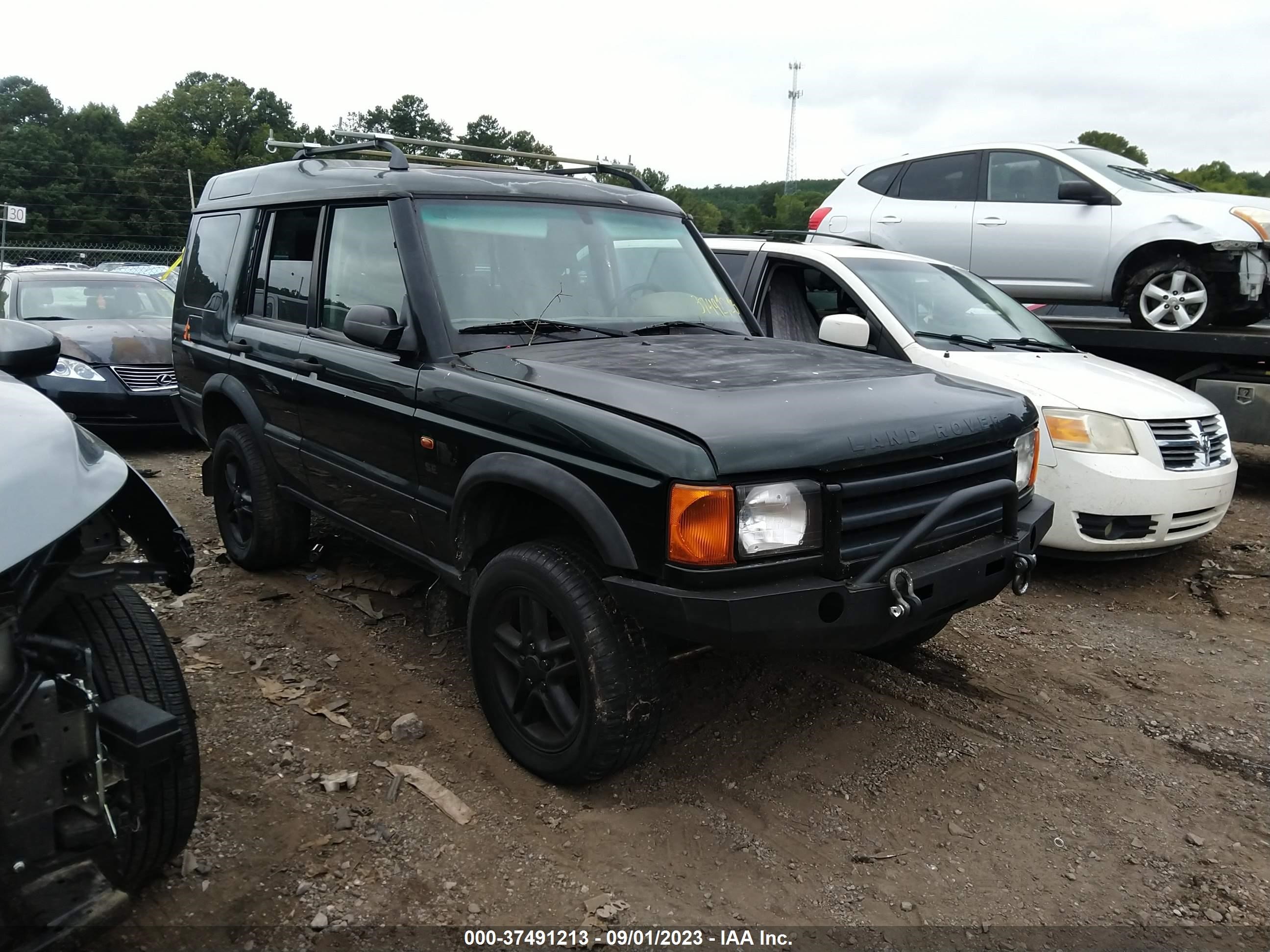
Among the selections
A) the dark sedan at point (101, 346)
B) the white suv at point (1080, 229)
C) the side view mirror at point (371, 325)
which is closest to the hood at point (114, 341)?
the dark sedan at point (101, 346)

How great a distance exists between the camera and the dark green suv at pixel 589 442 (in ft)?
8.49

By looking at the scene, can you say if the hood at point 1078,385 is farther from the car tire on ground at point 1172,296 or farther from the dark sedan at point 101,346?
the dark sedan at point 101,346

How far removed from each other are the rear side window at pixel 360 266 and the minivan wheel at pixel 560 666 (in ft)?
3.94

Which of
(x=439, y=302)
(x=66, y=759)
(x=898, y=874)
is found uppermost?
(x=439, y=302)

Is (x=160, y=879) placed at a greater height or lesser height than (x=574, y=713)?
lesser

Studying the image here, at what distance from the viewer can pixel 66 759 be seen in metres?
1.94

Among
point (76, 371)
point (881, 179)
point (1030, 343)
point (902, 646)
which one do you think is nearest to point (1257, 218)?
point (1030, 343)

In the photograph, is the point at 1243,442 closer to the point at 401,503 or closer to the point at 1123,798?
the point at 1123,798

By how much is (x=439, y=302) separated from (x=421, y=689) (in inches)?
60.7

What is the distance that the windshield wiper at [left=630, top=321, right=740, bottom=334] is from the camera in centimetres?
383

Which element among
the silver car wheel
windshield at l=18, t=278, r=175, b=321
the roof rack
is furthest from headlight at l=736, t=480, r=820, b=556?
windshield at l=18, t=278, r=175, b=321

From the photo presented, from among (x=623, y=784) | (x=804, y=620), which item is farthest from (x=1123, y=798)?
(x=623, y=784)

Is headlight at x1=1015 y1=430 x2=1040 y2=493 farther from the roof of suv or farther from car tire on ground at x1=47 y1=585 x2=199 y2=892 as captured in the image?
car tire on ground at x1=47 y1=585 x2=199 y2=892

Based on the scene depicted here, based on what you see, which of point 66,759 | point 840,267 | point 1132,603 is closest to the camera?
point 66,759
